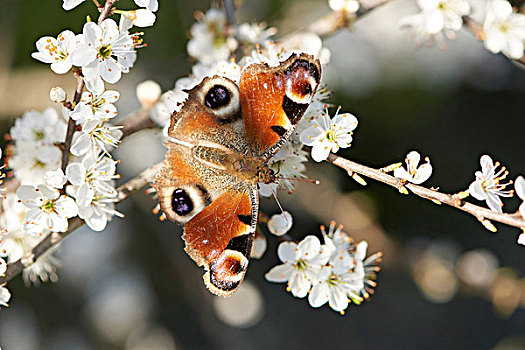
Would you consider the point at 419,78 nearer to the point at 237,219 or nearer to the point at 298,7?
the point at 298,7

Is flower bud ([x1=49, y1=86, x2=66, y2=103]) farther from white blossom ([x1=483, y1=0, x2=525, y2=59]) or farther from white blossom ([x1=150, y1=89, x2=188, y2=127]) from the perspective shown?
white blossom ([x1=483, y1=0, x2=525, y2=59])

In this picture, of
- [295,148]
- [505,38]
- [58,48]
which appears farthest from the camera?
[505,38]

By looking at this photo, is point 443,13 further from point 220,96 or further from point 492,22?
point 220,96

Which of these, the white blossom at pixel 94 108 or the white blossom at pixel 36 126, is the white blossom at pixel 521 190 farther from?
the white blossom at pixel 36 126

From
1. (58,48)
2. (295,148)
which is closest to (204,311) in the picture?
(295,148)

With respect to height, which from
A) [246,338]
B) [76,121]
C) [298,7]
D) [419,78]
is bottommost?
[246,338]

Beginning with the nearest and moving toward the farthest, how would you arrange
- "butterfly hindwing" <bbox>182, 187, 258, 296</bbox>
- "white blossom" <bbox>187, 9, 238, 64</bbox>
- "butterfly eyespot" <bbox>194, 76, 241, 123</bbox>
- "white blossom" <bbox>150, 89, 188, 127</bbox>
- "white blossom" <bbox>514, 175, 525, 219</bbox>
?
"white blossom" <bbox>514, 175, 525, 219</bbox>, "butterfly hindwing" <bbox>182, 187, 258, 296</bbox>, "butterfly eyespot" <bbox>194, 76, 241, 123</bbox>, "white blossom" <bbox>150, 89, 188, 127</bbox>, "white blossom" <bbox>187, 9, 238, 64</bbox>

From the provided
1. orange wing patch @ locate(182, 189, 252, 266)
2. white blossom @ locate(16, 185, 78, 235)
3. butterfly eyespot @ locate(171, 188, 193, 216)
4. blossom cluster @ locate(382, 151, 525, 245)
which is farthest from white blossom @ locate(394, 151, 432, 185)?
white blossom @ locate(16, 185, 78, 235)
